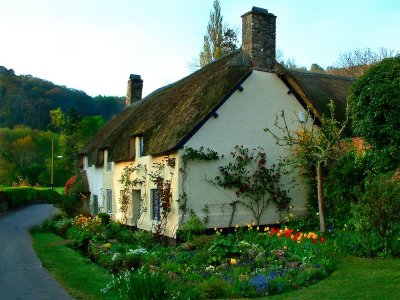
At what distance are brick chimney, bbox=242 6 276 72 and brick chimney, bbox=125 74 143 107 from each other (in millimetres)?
15145

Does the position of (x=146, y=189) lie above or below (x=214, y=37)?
below

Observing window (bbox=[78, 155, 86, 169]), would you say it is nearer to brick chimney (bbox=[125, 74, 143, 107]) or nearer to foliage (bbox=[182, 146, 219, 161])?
brick chimney (bbox=[125, 74, 143, 107])

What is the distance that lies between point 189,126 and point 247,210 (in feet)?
11.7

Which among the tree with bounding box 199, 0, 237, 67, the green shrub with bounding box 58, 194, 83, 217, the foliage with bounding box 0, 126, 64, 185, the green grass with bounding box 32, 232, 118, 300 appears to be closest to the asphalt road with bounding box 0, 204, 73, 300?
the green grass with bounding box 32, 232, 118, 300

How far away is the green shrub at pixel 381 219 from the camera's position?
10.1m

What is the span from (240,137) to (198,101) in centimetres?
193

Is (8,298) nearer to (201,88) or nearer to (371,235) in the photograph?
(371,235)

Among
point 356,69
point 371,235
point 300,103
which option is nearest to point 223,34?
point 356,69

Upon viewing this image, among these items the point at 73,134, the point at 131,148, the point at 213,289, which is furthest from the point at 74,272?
the point at 73,134

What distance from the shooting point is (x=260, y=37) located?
17125mm

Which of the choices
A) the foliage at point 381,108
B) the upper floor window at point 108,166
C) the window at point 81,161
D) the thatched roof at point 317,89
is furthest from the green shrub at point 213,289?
the window at point 81,161

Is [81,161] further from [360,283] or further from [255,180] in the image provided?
[360,283]

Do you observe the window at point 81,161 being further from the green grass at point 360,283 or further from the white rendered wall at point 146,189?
the green grass at point 360,283

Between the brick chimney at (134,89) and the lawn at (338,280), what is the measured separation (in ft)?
62.0
